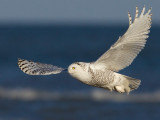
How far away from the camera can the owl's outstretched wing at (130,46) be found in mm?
8359

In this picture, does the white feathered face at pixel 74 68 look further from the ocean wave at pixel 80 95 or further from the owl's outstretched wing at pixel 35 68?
the ocean wave at pixel 80 95

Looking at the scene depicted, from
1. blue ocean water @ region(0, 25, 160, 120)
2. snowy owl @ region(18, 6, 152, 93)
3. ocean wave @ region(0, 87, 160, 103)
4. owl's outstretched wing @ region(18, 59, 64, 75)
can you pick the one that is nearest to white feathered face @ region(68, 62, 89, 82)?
snowy owl @ region(18, 6, 152, 93)

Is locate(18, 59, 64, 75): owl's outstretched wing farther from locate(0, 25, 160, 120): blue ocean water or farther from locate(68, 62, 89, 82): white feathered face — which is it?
locate(0, 25, 160, 120): blue ocean water

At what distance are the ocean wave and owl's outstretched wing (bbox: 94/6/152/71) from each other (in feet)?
33.8

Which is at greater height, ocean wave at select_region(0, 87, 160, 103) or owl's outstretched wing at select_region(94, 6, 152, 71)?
ocean wave at select_region(0, 87, 160, 103)

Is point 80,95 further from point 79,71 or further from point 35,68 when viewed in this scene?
point 79,71

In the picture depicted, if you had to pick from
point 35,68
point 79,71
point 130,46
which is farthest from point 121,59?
point 35,68

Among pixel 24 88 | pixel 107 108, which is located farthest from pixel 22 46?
pixel 107 108

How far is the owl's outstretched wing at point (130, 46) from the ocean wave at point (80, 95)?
1030 centimetres

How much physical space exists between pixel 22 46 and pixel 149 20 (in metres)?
37.6

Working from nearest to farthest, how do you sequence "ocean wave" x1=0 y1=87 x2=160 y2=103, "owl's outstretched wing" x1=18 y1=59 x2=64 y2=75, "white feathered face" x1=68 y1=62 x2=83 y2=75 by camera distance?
"white feathered face" x1=68 y1=62 x2=83 y2=75 → "owl's outstretched wing" x1=18 y1=59 x2=64 y2=75 → "ocean wave" x1=0 y1=87 x2=160 y2=103

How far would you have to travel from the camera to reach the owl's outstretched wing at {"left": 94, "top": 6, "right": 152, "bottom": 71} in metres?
8.36

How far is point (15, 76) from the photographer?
23688 millimetres

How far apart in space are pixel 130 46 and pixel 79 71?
939mm
